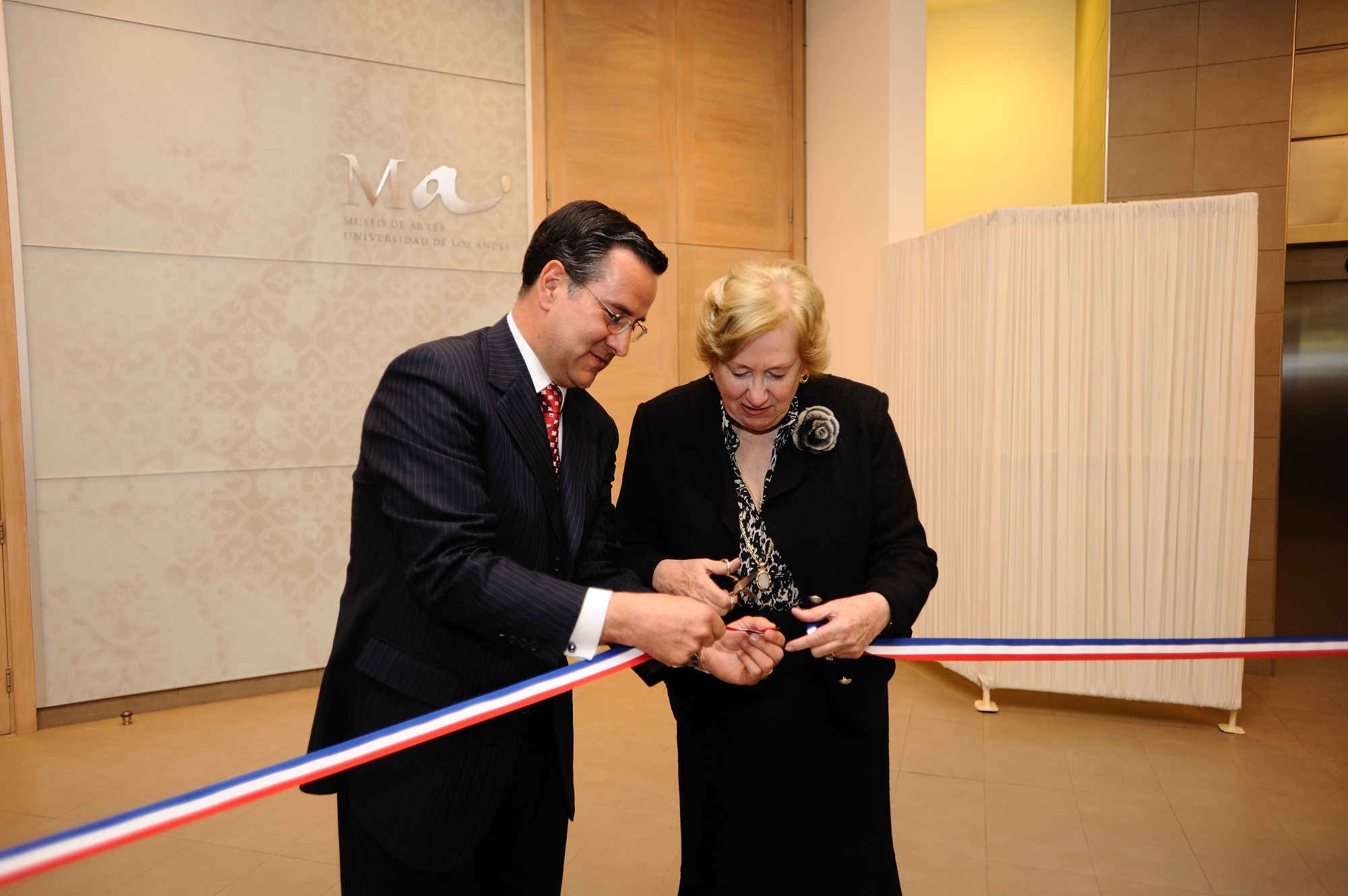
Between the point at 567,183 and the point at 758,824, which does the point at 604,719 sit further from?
the point at 567,183

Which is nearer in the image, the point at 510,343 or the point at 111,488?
the point at 510,343

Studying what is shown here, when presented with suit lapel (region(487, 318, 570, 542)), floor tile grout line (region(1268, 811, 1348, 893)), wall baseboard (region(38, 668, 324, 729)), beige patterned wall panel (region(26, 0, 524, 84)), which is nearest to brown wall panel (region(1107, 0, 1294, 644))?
floor tile grout line (region(1268, 811, 1348, 893))

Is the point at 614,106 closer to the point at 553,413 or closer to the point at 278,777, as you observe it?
the point at 553,413

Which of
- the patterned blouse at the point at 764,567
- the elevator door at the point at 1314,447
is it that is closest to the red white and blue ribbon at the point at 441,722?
the patterned blouse at the point at 764,567

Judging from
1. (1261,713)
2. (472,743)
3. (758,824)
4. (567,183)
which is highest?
(567,183)

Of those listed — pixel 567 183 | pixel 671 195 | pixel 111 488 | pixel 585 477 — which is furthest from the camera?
pixel 671 195

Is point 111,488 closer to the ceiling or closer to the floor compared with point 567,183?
closer to the floor

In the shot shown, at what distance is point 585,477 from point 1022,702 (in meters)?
3.91

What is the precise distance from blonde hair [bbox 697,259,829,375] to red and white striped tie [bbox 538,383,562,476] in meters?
0.36

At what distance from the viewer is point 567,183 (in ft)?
18.9

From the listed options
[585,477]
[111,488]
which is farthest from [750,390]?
[111,488]

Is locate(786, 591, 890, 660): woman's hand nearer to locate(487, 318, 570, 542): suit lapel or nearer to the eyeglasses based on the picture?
locate(487, 318, 570, 542): suit lapel

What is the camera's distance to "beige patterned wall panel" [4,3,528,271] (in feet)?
14.4

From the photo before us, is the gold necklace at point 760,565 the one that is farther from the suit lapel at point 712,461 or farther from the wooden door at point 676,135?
the wooden door at point 676,135
